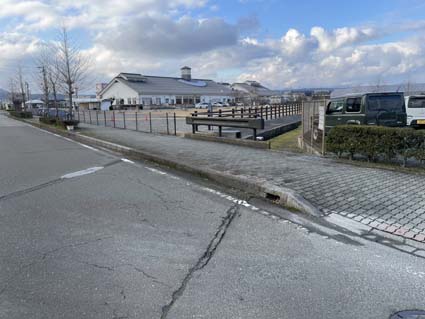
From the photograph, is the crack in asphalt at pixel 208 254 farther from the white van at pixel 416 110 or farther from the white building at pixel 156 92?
the white building at pixel 156 92

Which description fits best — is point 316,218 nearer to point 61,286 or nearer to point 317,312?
point 317,312

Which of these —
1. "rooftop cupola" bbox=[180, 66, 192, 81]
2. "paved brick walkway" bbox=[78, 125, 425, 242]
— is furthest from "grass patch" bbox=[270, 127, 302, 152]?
"rooftop cupola" bbox=[180, 66, 192, 81]

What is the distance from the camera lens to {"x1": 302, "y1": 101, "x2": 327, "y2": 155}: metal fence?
9356 millimetres

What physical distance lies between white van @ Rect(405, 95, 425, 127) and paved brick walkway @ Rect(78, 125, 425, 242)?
8202mm

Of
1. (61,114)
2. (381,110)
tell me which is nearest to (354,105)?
(381,110)

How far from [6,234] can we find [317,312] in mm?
4059

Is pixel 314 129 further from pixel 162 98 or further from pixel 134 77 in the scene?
pixel 134 77

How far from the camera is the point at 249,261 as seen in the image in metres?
3.69

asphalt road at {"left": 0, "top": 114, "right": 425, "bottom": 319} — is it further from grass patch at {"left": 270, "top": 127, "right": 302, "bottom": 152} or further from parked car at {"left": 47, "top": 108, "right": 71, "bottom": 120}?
parked car at {"left": 47, "top": 108, "right": 71, "bottom": 120}

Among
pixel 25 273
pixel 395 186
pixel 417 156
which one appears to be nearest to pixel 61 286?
pixel 25 273

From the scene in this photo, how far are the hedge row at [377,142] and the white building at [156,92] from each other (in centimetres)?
7371

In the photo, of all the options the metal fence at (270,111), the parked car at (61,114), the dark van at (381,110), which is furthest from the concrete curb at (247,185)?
the parked car at (61,114)

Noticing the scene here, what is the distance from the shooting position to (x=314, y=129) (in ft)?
37.7

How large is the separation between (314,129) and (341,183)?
17.6 feet
